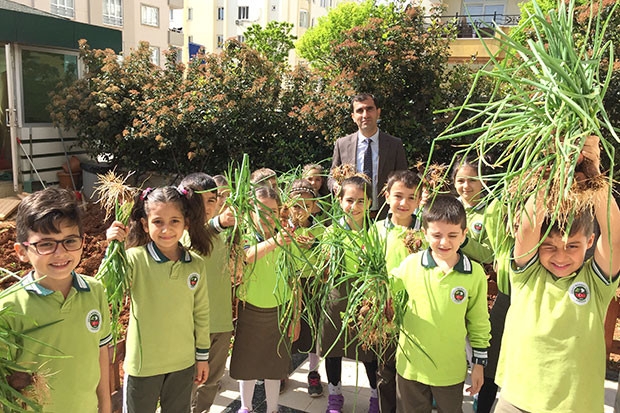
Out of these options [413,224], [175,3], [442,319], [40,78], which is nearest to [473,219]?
[413,224]

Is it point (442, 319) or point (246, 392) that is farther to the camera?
point (246, 392)

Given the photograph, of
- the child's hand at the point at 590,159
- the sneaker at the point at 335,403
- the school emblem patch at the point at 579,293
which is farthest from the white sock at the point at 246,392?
the child's hand at the point at 590,159

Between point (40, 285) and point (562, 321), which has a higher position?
point (40, 285)

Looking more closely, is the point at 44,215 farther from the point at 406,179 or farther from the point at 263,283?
the point at 406,179

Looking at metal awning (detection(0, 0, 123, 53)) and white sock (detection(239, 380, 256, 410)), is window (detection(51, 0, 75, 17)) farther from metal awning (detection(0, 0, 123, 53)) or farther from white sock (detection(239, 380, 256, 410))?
white sock (detection(239, 380, 256, 410))

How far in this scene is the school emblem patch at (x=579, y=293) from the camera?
6.38ft

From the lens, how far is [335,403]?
3.01m

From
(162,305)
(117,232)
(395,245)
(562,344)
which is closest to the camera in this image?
(562,344)

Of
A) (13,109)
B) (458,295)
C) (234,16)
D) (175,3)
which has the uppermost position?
(234,16)

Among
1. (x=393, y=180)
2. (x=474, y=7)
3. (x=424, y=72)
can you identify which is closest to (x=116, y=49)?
(x=424, y=72)

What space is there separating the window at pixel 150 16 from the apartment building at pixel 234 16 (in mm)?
13863

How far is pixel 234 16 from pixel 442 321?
46.4m

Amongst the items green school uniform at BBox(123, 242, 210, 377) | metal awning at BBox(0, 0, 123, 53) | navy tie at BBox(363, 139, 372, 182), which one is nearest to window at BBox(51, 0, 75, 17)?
metal awning at BBox(0, 0, 123, 53)

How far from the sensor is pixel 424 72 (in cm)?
586
